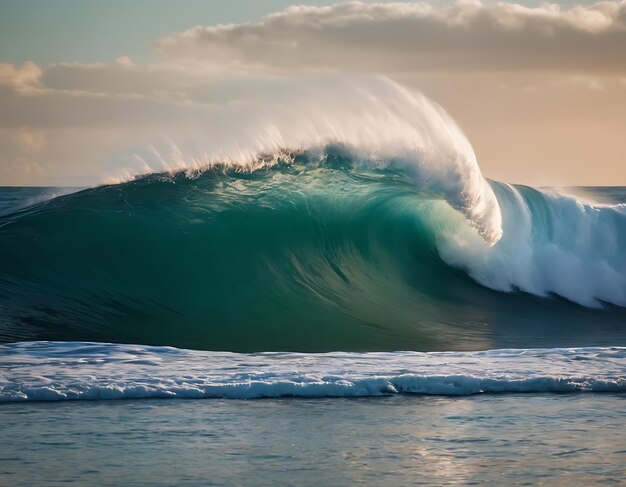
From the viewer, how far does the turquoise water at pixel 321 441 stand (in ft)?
15.4

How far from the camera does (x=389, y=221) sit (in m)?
14.4

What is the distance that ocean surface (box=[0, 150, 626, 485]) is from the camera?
16.8 feet

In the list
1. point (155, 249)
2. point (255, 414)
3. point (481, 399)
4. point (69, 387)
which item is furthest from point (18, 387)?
point (155, 249)

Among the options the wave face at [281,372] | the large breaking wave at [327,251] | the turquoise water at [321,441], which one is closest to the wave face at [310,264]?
the large breaking wave at [327,251]

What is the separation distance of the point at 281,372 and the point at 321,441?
77.0 inches

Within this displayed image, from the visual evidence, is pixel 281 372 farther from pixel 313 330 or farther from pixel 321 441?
pixel 313 330

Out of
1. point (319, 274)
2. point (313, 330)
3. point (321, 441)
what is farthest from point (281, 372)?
point (319, 274)

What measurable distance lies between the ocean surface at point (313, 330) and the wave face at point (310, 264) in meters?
0.04

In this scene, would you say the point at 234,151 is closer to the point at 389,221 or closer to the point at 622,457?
the point at 389,221

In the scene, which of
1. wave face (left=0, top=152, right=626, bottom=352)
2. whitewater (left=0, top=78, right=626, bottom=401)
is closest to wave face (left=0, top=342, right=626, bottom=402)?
whitewater (left=0, top=78, right=626, bottom=401)

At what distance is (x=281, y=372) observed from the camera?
7.32 metres

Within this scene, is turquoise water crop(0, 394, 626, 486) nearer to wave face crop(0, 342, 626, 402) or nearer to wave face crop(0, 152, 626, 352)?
wave face crop(0, 342, 626, 402)

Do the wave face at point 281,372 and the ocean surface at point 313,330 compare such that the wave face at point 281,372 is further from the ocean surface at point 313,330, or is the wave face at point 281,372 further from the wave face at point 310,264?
the wave face at point 310,264

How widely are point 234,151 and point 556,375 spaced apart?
857 centimetres
